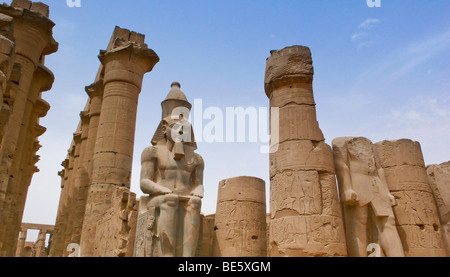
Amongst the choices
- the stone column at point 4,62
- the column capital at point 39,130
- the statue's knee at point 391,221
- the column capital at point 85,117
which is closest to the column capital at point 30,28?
the column capital at point 85,117

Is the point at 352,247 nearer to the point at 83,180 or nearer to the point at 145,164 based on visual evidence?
the point at 145,164

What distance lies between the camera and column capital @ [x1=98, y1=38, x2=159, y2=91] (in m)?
12.6

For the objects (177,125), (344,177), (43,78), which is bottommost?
(344,177)

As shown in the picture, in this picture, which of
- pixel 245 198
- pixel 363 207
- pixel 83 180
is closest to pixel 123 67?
pixel 83 180

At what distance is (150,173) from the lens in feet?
20.6

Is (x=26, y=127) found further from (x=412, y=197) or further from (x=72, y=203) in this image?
(x=412, y=197)

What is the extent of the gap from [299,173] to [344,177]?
1081 millimetres

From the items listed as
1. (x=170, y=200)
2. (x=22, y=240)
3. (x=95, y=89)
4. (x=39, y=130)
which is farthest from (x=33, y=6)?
(x=22, y=240)

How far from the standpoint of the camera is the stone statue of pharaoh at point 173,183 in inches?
230

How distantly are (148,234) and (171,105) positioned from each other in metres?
2.35

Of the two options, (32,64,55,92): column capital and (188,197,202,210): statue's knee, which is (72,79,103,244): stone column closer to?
(32,64,55,92): column capital
